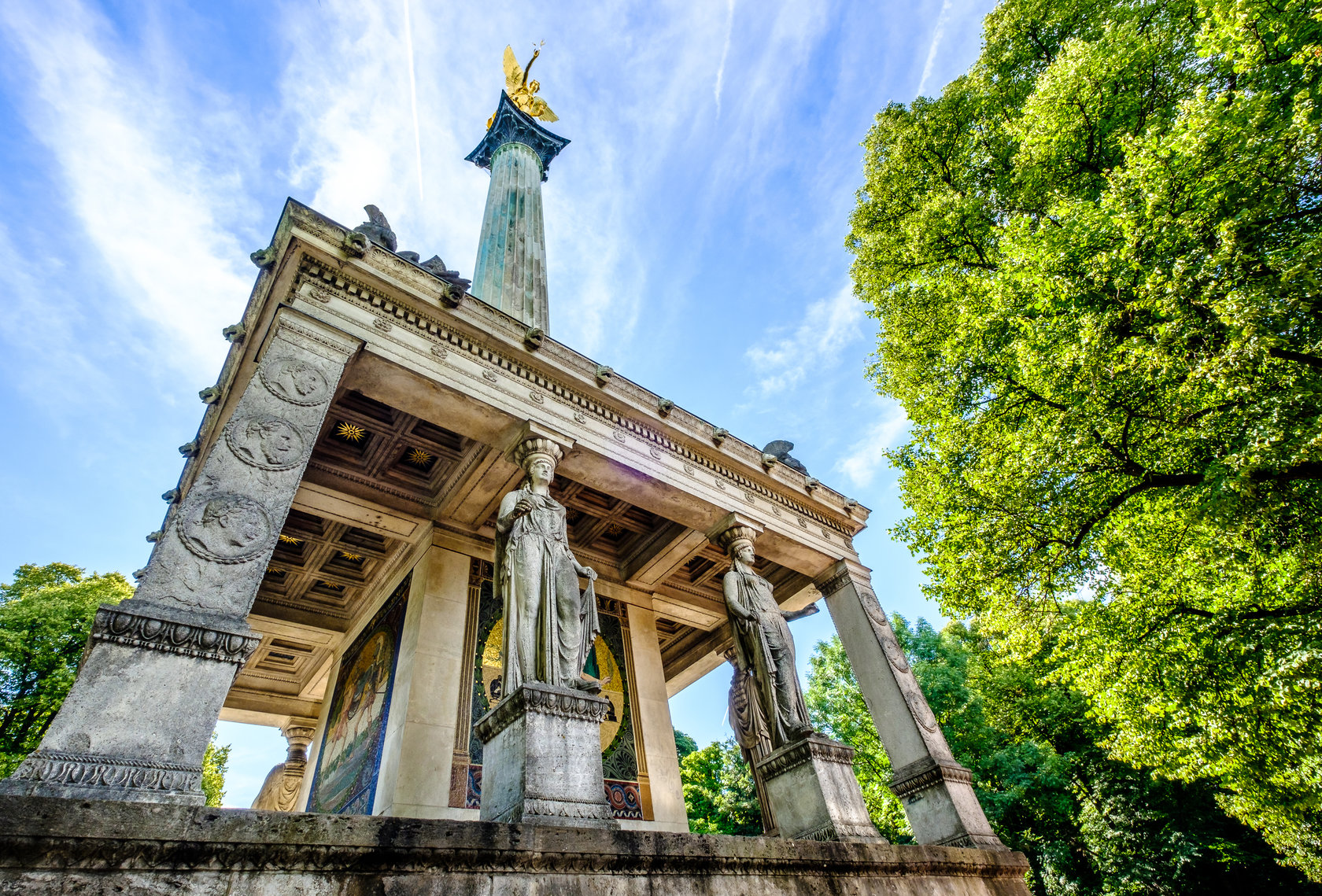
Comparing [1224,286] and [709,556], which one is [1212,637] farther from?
[709,556]

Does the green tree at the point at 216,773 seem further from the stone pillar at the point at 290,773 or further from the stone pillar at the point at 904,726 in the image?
the stone pillar at the point at 904,726

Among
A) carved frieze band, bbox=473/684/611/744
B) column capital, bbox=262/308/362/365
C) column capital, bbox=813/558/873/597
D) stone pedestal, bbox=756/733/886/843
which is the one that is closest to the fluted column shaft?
column capital, bbox=262/308/362/365

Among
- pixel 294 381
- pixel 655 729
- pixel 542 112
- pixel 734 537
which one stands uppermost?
pixel 542 112

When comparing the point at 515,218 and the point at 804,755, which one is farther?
the point at 515,218

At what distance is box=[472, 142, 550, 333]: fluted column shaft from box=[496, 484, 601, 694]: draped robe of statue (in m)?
6.60

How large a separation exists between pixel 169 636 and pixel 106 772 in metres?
0.83

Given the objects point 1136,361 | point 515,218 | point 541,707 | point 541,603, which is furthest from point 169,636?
point 515,218

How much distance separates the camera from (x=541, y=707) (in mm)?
5250

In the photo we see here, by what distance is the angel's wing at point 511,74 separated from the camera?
2109 centimetres

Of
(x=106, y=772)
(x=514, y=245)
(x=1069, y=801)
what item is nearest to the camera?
(x=106, y=772)

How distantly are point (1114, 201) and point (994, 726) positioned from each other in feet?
66.3

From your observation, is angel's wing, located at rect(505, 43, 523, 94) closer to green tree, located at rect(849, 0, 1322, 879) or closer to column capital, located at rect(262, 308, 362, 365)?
green tree, located at rect(849, 0, 1322, 879)

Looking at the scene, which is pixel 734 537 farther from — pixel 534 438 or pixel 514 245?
pixel 514 245

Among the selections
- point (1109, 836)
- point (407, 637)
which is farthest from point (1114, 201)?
point (1109, 836)
